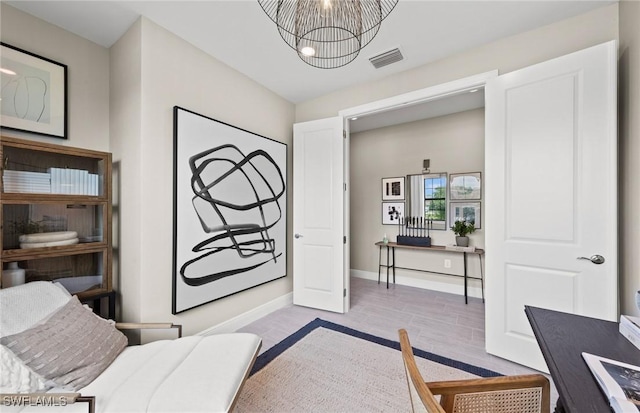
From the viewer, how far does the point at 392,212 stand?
4270mm

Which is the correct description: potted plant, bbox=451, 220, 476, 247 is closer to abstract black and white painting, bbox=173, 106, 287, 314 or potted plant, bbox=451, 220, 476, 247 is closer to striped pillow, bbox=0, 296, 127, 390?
abstract black and white painting, bbox=173, 106, 287, 314

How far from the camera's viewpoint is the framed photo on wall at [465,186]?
11.7 ft

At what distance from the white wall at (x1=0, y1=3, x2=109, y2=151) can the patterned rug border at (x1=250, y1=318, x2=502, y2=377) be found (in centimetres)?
Answer: 224

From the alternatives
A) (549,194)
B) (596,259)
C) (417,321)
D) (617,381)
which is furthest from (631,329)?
(417,321)

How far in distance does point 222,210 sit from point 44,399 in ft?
5.27

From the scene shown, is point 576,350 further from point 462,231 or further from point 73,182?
point 73,182

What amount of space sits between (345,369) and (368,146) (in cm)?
356

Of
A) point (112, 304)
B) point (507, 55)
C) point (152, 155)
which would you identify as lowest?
point (112, 304)

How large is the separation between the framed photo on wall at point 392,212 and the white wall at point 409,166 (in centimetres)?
10

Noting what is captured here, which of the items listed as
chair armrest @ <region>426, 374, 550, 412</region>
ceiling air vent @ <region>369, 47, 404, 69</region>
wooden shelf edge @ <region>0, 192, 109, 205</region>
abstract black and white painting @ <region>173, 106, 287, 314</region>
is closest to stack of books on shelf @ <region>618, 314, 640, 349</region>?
chair armrest @ <region>426, 374, 550, 412</region>

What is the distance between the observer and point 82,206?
1.94 metres

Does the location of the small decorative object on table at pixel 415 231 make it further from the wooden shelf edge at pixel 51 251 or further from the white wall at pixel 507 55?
the wooden shelf edge at pixel 51 251

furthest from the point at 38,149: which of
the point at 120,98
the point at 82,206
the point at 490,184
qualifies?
the point at 490,184

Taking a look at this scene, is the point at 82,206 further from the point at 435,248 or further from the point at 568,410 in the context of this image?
the point at 435,248
